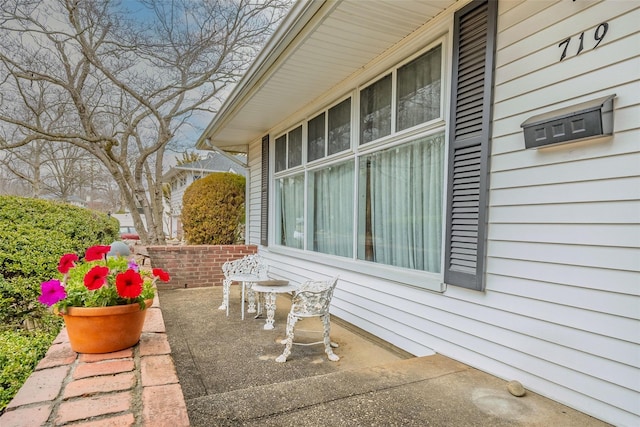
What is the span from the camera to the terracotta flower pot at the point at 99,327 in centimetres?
165

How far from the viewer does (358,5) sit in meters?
2.58

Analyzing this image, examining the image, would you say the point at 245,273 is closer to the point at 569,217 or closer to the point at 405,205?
the point at 405,205

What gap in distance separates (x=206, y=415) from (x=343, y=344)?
194 cm

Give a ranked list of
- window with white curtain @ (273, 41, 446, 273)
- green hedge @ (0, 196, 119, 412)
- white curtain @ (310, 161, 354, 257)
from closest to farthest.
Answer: green hedge @ (0, 196, 119, 412) < window with white curtain @ (273, 41, 446, 273) < white curtain @ (310, 161, 354, 257)

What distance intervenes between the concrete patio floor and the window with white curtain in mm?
910

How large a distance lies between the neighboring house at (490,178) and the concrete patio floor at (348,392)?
0.61ft

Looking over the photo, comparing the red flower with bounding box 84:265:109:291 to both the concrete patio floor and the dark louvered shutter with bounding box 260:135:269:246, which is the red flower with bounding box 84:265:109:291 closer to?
the concrete patio floor

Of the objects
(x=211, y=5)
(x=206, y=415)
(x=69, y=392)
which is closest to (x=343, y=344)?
(x=206, y=415)

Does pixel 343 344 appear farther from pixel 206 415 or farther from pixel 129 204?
pixel 129 204

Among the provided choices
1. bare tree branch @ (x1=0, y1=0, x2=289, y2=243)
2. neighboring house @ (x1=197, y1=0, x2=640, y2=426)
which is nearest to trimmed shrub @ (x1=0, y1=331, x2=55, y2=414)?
neighboring house @ (x1=197, y1=0, x2=640, y2=426)

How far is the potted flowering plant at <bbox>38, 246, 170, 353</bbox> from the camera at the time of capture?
165 centimetres

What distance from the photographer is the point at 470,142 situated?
2443 mm

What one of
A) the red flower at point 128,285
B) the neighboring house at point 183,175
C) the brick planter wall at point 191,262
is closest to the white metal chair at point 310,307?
the red flower at point 128,285

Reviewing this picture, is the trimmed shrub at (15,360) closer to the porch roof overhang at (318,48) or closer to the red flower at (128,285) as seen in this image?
the red flower at (128,285)
